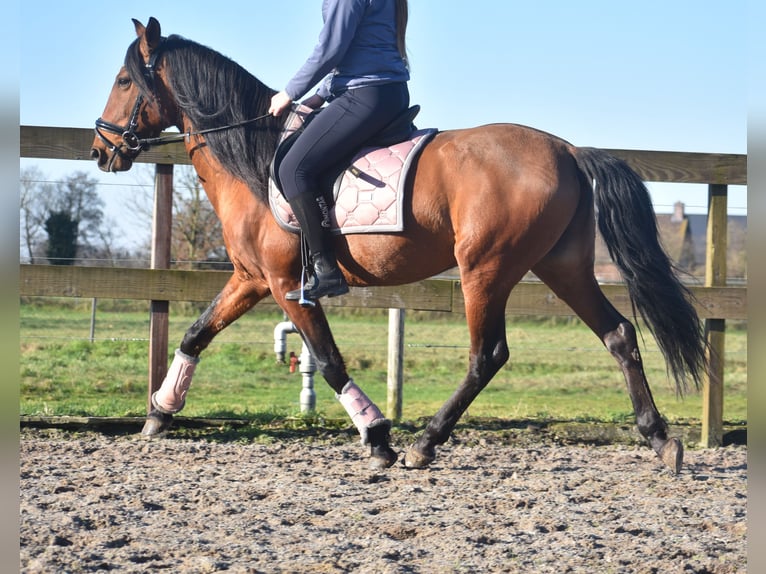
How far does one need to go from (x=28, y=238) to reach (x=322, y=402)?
22.9ft

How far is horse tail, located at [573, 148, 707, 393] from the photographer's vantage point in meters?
4.79

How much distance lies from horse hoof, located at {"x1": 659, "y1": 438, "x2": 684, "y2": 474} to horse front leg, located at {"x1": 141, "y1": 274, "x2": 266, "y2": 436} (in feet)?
8.22

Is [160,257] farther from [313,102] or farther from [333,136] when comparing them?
[333,136]

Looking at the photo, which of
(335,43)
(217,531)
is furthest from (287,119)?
(217,531)

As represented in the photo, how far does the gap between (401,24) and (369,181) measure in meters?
0.94

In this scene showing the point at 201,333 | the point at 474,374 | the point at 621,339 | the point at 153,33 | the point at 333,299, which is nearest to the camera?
the point at 474,374

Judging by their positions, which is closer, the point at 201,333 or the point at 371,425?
the point at 371,425

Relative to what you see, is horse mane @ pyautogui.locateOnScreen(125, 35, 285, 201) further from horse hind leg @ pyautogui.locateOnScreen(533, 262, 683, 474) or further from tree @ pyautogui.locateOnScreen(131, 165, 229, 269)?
tree @ pyautogui.locateOnScreen(131, 165, 229, 269)

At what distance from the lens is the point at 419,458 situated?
15.4 ft

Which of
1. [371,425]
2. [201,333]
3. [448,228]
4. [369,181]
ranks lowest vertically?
[371,425]

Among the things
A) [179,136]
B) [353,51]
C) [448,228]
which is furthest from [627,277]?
[179,136]

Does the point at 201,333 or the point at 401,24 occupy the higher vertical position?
the point at 401,24

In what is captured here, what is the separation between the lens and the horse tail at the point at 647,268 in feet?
15.7

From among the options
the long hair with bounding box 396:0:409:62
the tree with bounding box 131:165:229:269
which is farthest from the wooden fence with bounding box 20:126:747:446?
the tree with bounding box 131:165:229:269
